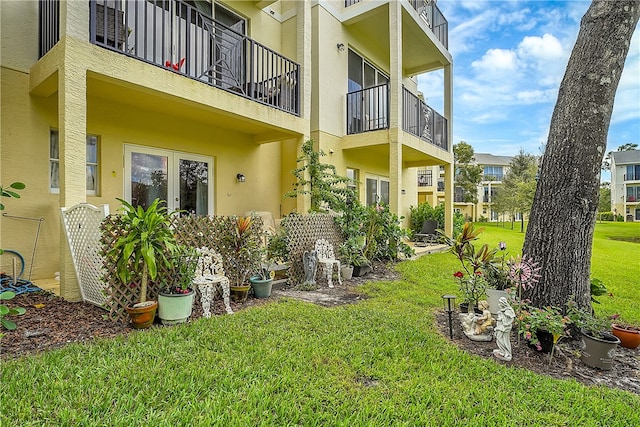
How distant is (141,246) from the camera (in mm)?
3629

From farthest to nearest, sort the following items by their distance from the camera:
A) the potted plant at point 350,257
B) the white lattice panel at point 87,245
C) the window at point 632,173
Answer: the window at point 632,173 < the potted plant at point 350,257 < the white lattice panel at point 87,245

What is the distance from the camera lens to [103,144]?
6.05 m

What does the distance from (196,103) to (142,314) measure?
12.5 feet

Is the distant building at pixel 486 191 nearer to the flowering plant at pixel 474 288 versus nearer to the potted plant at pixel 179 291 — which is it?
the flowering plant at pixel 474 288

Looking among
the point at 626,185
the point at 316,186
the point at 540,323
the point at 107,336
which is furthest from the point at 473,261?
the point at 626,185

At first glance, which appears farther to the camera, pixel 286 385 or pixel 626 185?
pixel 626 185

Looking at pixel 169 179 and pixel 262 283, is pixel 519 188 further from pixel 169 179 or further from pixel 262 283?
pixel 169 179

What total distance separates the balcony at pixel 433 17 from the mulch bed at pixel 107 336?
33.1 ft

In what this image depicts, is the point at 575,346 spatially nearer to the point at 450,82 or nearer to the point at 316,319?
the point at 316,319

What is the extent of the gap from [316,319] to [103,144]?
5.21 meters

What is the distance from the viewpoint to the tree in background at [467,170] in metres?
32.6

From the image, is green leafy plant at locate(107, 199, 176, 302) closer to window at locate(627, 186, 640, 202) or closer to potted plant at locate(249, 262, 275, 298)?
potted plant at locate(249, 262, 275, 298)

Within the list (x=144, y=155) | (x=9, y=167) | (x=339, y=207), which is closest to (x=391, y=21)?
(x=339, y=207)

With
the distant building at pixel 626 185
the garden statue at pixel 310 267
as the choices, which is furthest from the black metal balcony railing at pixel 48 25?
the distant building at pixel 626 185
